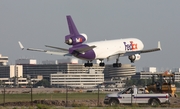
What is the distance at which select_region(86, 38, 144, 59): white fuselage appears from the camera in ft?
346

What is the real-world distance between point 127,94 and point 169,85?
47.4 feet

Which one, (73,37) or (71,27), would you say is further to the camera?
(71,27)

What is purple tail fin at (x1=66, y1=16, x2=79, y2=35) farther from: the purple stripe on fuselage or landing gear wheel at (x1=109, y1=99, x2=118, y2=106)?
landing gear wheel at (x1=109, y1=99, x2=118, y2=106)

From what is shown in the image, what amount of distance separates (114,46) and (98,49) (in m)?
4.09

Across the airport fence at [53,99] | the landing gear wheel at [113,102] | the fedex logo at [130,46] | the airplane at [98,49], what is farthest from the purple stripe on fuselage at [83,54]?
the landing gear wheel at [113,102]

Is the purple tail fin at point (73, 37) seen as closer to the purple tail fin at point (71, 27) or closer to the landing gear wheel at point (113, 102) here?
the purple tail fin at point (71, 27)

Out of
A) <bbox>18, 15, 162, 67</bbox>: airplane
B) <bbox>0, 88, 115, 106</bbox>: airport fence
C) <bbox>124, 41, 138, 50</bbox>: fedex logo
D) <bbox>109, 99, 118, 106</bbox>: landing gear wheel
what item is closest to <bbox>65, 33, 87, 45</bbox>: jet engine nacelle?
<bbox>18, 15, 162, 67</bbox>: airplane

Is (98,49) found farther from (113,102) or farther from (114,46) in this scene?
(113,102)

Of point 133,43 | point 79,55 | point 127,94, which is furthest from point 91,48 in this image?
point 127,94

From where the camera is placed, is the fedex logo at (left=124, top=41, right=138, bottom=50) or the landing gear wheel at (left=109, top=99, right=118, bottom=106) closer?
the landing gear wheel at (left=109, top=99, right=118, bottom=106)

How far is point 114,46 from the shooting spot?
107812 mm

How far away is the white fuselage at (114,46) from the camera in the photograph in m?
106

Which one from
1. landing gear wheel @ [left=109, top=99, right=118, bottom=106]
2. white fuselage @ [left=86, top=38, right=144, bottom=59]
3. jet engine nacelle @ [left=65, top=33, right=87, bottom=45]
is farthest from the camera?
white fuselage @ [left=86, top=38, right=144, bottom=59]

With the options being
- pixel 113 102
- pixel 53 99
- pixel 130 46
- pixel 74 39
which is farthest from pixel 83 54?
pixel 113 102
